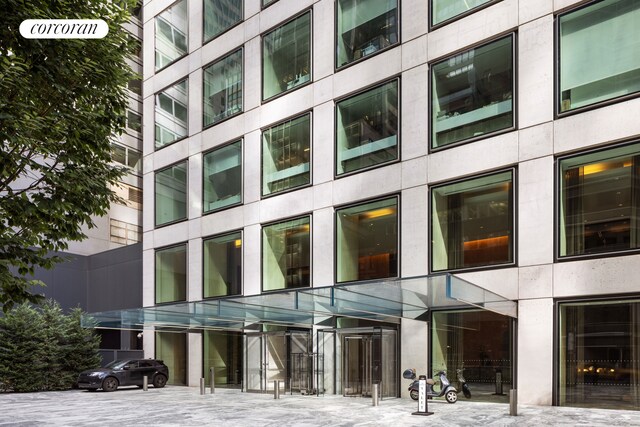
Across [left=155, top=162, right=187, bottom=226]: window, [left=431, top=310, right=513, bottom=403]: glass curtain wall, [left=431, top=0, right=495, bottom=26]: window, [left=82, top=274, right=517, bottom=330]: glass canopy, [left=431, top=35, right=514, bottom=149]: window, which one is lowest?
[left=431, top=310, right=513, bottom=403]: glass curtain wall

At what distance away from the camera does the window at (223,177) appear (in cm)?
2884

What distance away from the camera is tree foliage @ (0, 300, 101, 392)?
28.3 meters

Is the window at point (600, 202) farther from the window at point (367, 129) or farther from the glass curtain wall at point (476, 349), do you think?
the window at point (367, 129)

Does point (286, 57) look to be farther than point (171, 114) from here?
No

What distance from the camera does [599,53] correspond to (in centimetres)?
1775

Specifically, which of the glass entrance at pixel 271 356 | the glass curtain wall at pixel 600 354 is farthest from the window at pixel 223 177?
the glass curtain wall at pixel 600 354

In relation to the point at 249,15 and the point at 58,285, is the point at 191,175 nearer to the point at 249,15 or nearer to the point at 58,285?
the point at 249,15

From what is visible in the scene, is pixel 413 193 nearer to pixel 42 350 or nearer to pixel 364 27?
pixel 364 27

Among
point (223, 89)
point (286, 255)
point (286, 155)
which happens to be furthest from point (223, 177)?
point (286, 255)

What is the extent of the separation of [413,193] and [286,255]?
7121 mm

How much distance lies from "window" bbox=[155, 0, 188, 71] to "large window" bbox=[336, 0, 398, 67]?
11.8 metres

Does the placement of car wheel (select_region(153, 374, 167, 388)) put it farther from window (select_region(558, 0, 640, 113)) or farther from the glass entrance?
window (select_region(558, 0, 640, 113))

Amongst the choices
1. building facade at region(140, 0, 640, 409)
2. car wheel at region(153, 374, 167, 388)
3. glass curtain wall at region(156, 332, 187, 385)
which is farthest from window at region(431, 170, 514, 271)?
glass curtain wall at region(156, 332, 187, 385)

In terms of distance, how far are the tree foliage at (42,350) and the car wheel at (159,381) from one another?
4.02 metres
